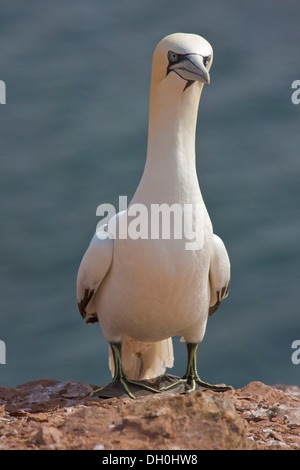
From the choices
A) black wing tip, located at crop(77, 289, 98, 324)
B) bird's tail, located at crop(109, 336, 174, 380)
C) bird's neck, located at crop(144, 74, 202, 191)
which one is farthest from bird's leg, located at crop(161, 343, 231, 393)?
bird's neck, located at crop(144, 74, 202, 191)

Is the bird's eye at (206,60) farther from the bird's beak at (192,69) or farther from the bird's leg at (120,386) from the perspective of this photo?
the bird's leg at (120,386)

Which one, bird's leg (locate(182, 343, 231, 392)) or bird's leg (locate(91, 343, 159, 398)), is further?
bird's leg (locate(182, 343, 231, 392))

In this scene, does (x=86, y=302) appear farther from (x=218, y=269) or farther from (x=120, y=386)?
(x=218, y=269)

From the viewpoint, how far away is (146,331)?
649 centimetres

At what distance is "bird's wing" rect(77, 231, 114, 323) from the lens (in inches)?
→ 252

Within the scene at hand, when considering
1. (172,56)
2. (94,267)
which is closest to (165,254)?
(94,267)

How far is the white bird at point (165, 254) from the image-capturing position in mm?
6074

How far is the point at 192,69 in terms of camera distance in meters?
5.93

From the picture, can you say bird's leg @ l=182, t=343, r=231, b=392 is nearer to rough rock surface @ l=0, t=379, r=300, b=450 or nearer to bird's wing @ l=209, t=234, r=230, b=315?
bird's wing @ l=209, t=234, r=230, b=315
